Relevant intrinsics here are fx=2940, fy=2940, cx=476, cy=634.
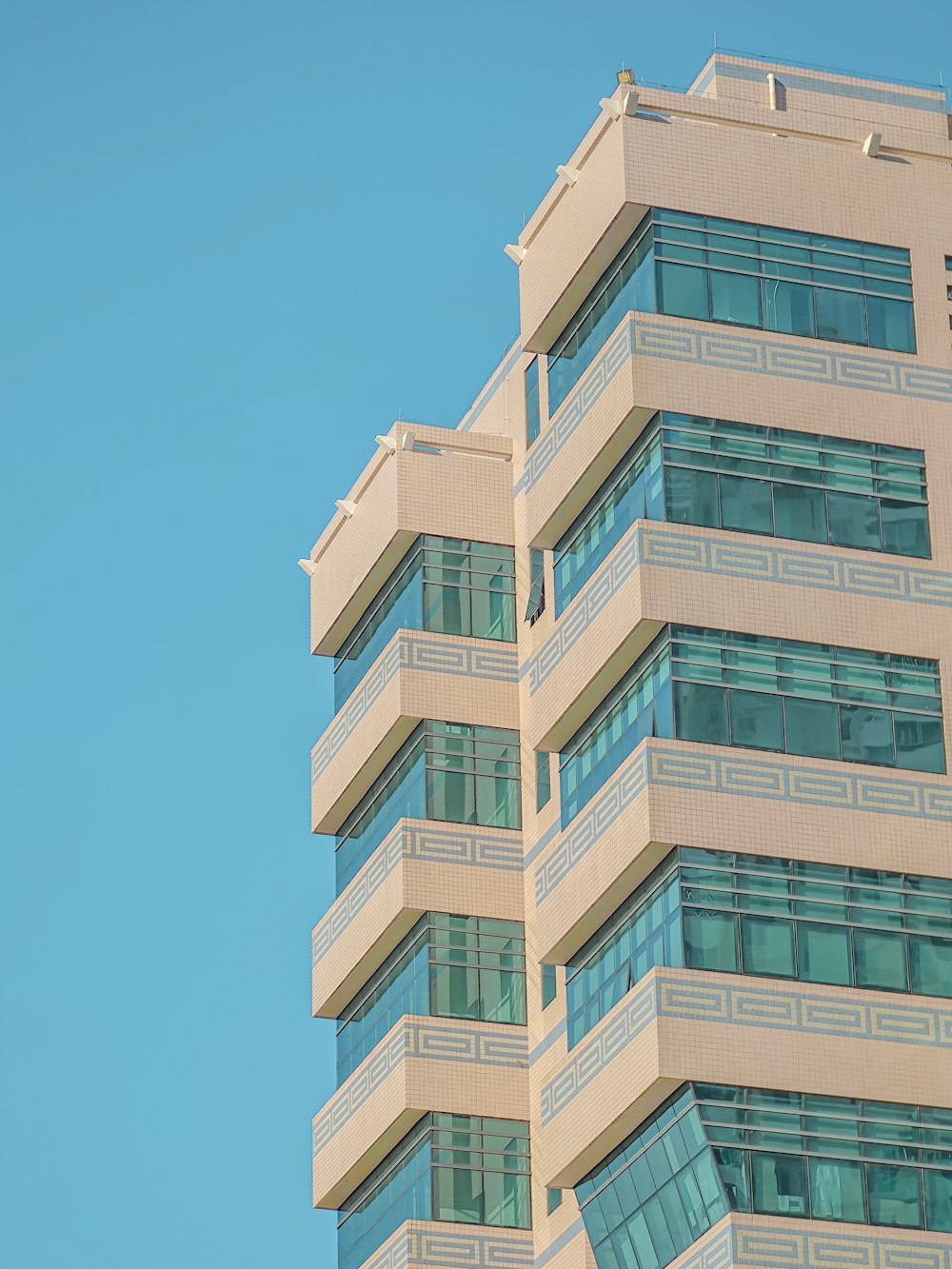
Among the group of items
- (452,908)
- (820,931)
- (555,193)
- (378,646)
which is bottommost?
(820,931)

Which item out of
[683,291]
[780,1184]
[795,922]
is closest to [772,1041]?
[795,922]

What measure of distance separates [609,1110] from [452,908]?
9021 mm

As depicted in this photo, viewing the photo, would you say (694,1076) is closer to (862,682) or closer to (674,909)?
(674,909)

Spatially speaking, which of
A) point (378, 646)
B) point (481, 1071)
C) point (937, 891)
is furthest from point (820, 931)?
point (378, 646)

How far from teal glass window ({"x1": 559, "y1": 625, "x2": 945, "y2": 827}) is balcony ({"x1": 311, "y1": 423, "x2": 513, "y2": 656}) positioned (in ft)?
32.2

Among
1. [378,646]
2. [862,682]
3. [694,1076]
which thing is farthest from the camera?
[378,646]

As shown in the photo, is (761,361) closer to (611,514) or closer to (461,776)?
(611,514)

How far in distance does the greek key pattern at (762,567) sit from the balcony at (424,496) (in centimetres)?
807

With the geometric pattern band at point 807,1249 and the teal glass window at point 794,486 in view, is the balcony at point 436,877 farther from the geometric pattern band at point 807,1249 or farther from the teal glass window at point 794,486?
the geometric pattern band at point 807,1249

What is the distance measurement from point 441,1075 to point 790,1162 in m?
11.0

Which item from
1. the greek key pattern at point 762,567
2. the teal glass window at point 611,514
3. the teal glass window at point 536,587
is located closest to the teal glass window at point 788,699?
the greek key pattern at point 762,567

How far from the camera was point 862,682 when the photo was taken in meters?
59.4

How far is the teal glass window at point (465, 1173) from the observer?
6272cm

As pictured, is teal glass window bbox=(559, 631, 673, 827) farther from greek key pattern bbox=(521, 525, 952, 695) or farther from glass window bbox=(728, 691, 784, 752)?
greek key pattern bbox=(521, 525, 952, 695)
